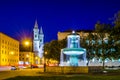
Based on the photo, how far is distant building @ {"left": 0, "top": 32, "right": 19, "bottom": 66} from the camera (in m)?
133

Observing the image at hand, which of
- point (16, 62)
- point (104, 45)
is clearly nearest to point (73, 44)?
point (104, 45)

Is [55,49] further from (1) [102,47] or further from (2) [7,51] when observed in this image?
(2) [7,51]

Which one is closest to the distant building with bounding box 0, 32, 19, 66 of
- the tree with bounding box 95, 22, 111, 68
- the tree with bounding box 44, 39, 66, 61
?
the tree with bounding box 44, 39, 66, 61

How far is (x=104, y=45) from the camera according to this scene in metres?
83.0

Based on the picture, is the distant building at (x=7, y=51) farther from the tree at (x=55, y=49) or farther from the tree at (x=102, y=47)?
the tree at (x=102, y=47)

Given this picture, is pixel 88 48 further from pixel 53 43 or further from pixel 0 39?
pixel 0 39

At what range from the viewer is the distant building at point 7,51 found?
435 ft

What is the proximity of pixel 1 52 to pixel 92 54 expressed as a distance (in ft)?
170

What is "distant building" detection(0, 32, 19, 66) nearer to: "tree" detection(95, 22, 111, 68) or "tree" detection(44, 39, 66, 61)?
"tree" detection(44, 39, 66, 61)

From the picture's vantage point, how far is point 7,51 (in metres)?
144

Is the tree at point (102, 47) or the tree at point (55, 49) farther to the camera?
the tree at point (55, 49)

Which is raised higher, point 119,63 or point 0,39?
point 0,39

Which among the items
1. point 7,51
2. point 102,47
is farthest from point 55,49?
point 7,51

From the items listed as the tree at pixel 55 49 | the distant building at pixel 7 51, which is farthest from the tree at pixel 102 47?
the distant building at pixel 7 51
